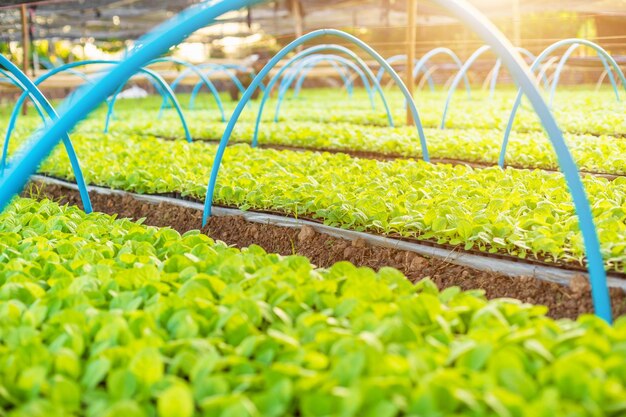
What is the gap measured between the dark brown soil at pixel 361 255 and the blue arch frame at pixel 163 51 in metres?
0.53

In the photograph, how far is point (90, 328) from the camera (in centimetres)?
210

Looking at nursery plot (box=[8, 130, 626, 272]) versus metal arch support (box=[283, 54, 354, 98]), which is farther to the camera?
metal arch support (box=[283, 54, 354, 98])

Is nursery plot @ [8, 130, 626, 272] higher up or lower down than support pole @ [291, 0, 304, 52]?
lower down

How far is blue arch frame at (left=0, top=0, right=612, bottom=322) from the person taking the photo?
2078mm

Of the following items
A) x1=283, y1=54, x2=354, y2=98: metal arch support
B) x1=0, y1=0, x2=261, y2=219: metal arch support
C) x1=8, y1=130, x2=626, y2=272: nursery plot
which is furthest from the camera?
x1=283, y1=54, x2=354, y2=98: metal arch support

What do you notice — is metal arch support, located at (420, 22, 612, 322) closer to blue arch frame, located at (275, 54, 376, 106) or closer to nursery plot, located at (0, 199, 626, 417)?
nursery plot, located at (0, 199, 626, 417)

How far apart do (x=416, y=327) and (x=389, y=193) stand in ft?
6.91

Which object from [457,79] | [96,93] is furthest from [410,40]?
[96,93]

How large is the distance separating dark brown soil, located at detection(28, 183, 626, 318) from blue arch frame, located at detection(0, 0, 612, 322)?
53cm

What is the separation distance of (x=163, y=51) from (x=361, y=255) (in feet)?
5.65

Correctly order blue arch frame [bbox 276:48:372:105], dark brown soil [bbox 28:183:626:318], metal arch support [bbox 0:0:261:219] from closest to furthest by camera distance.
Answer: metal arch support [bbox 0:0:261:219] → dark brown soil [bbox 28:183:626:318] → blue arch frame [bbox 276:48:372:105]

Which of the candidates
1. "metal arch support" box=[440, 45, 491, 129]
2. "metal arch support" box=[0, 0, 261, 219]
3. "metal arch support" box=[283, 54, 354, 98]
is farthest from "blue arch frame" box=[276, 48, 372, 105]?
"metal arch support" box=[0, 0, 261, 219]

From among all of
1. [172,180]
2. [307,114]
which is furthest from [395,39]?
[172,180]

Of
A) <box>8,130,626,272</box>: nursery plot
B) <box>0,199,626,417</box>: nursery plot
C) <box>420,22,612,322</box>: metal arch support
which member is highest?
<box>420,22,612,322</box>: metal arch support
